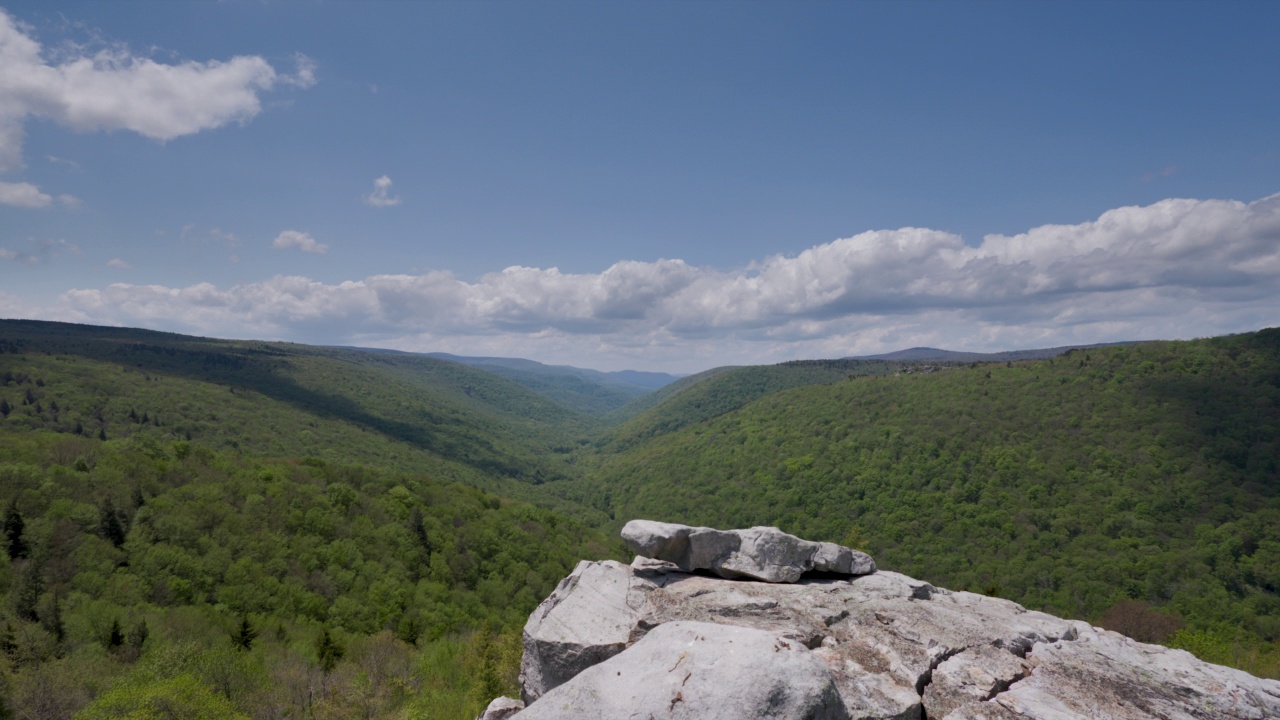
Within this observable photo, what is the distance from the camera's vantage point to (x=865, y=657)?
15.1m

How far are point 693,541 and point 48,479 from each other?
73873 millimetres

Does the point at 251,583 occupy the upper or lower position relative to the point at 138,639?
lower

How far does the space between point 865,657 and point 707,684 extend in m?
6.89

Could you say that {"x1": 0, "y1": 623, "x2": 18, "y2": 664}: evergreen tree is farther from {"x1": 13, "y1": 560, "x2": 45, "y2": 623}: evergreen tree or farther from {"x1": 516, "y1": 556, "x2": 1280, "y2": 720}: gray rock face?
{"x1": 516, "y1": 556, "x2": 1280, "y2": 720}: gray rock face

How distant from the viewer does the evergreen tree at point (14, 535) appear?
45.8 metres

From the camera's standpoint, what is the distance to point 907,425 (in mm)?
152250

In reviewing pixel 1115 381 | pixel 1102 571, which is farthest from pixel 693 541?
pixel 1115 381

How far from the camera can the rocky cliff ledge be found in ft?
36.8

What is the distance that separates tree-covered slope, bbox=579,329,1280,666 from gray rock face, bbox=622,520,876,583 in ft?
212

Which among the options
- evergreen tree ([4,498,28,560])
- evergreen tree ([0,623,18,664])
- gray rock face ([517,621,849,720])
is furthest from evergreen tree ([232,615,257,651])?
gray rock face ([517,621,849,720])

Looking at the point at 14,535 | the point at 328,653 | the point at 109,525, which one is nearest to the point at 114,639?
the point at 328,653

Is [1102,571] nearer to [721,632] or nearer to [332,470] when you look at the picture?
[721,632]

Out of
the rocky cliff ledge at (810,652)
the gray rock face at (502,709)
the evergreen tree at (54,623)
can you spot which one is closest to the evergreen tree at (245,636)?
the evergreen tree at (54,623)

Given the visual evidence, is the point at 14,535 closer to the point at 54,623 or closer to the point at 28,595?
the point at 28,595
